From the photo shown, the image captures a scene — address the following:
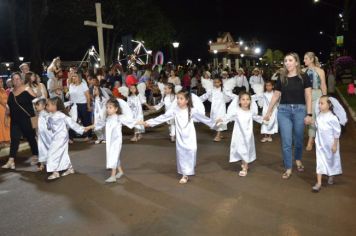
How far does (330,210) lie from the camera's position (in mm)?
5539

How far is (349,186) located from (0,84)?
8484mm

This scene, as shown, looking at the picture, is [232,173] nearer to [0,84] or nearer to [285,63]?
[285,63]

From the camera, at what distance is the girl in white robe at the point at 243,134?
7556 mm

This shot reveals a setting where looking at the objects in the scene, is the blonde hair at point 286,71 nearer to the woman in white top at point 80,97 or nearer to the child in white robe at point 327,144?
the child in white robe at point 327,144

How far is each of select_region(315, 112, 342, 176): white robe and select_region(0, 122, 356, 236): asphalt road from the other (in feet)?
0.96

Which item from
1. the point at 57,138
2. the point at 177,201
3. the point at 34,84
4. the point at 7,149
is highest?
the point at 34,84

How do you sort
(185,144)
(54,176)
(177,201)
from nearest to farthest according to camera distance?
(177,201) → (185,144) → (54,176)

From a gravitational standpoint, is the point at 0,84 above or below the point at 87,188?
above

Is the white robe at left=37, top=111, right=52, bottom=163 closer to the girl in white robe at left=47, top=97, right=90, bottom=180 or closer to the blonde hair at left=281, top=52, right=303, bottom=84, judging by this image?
the girl in white robe at left=47, top=97, right=90, bottom=180

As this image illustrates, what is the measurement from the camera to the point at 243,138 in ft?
25.1

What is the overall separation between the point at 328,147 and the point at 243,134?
1.57 m

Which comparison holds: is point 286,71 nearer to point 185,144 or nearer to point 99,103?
point 185,144

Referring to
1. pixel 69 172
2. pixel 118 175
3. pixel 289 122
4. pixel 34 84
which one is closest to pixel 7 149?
pixel 34 84

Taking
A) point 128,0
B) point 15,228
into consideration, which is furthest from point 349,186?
point 128,0
